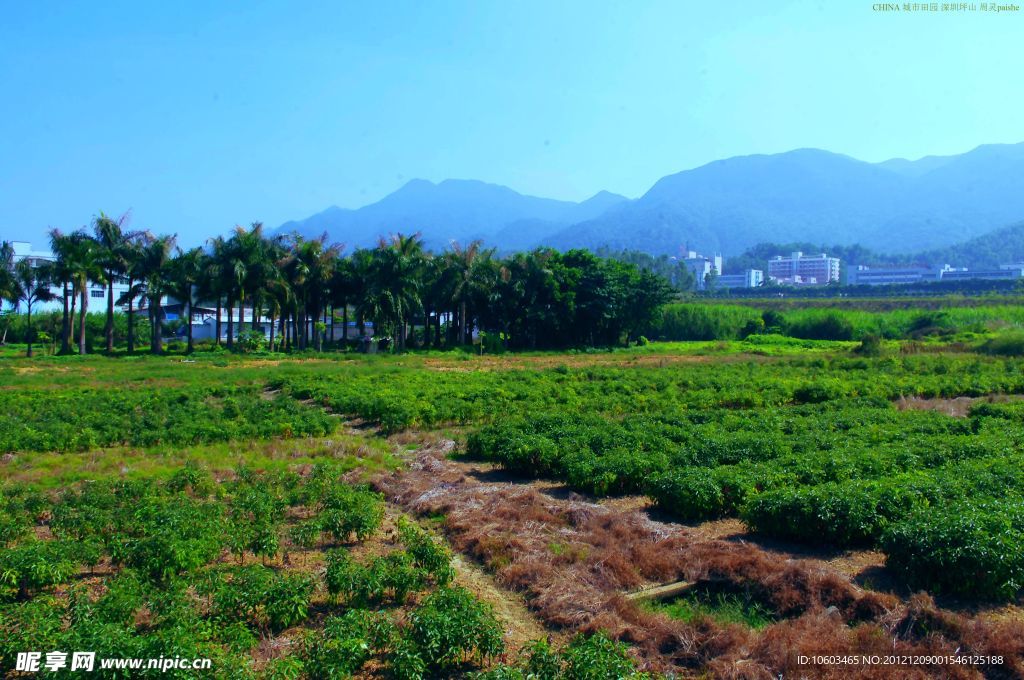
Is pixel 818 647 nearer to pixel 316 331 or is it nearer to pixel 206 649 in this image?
pixel 206 649

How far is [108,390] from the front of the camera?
2778 centimetres

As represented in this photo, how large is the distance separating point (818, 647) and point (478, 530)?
219 inches

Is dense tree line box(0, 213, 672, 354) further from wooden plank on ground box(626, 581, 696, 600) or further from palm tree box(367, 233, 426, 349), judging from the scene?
wooden plank on ground box(626, 581, 696, 600)

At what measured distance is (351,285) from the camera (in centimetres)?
5766

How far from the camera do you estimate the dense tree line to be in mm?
52031

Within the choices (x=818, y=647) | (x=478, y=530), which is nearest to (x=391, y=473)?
(x=478, y=530)

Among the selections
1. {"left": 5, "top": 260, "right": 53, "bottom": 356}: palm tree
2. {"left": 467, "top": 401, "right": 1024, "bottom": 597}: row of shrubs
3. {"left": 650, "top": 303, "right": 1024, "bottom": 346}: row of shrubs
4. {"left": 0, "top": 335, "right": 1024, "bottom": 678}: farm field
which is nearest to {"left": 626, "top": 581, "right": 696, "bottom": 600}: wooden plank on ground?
{"left": 0, "top": 335, "right": 1024, "bottom": 678}: farm field

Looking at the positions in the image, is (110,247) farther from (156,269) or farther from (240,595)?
(240,595)

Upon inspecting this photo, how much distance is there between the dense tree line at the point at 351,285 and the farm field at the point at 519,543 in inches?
1278

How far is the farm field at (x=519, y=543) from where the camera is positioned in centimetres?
731

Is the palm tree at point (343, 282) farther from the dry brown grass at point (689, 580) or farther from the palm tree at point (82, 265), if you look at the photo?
the dry brown grass at point (689, 580)

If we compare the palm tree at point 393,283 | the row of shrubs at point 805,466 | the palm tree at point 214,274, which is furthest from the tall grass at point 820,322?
the row of shrubs at point 805,466

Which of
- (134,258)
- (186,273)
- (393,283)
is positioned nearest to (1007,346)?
(393,283)

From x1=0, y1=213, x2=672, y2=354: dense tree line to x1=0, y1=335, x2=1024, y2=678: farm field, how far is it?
106ft
